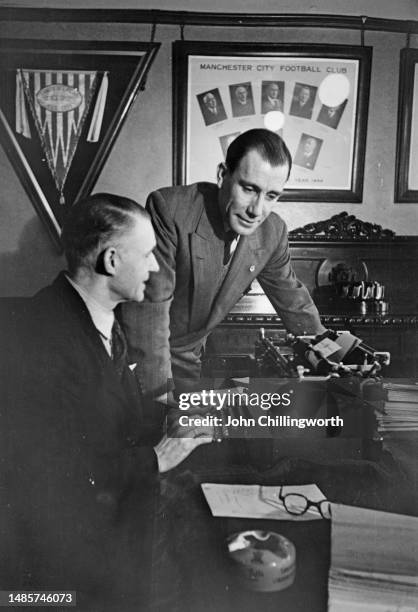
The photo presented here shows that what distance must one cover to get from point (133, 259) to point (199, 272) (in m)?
0.31

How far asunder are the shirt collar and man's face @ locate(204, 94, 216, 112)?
0.66 meters

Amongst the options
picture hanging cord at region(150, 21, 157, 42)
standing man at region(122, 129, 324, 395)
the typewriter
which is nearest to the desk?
the typewriter

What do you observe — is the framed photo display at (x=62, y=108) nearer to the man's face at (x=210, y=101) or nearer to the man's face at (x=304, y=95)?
the man's face at (x=210, y=101)

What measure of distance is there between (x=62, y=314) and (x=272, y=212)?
69cm

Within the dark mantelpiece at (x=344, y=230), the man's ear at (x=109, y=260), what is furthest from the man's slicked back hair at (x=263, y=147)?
the man's ear at (x=109, y=260)

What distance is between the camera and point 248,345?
5.25 feet

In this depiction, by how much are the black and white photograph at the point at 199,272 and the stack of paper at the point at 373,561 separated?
1cm

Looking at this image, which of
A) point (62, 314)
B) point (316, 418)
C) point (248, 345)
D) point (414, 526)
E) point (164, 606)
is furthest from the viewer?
point (248, 345)

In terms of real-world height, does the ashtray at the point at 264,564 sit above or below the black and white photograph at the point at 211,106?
below

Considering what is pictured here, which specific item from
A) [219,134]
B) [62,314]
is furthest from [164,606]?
[219,134]

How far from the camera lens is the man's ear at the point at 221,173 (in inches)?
59.1

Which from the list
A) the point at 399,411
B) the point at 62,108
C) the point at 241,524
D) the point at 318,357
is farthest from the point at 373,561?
the point at 62,108

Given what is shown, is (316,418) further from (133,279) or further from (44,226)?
(44,226)

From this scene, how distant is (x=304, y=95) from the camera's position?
57.9 inches
